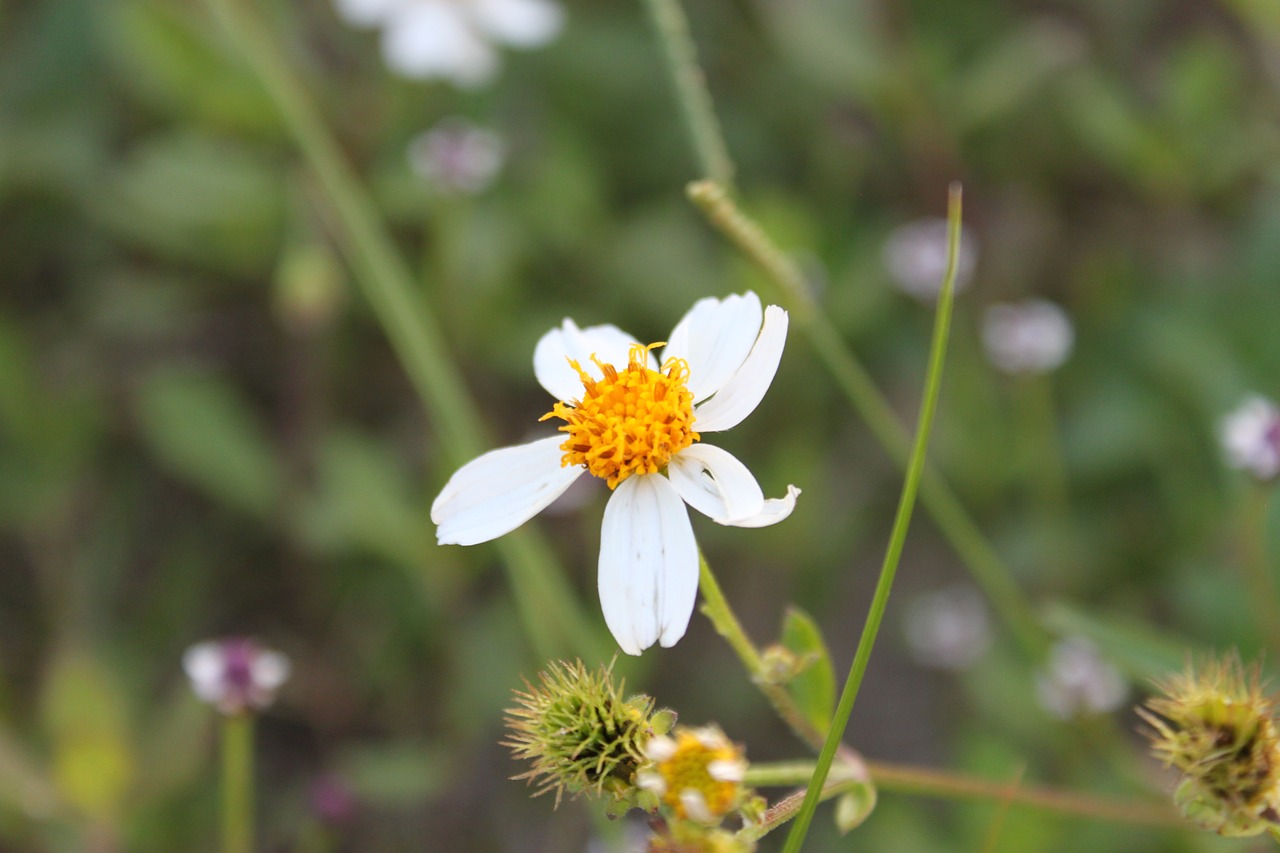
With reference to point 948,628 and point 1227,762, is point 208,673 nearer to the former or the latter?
point 1227,762

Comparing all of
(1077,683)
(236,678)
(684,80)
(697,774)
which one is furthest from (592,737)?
(1077,683)

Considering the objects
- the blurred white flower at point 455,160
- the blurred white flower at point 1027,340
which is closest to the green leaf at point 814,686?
the blurred white flower at point 1027,340

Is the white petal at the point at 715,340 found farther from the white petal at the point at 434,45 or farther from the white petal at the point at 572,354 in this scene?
the white petal at the point at 434,45

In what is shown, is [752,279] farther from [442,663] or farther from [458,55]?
[442,663]

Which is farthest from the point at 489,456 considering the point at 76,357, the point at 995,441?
the point at 76,357

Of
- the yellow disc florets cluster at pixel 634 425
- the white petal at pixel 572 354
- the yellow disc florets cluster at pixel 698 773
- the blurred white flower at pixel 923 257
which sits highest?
the blurred white flower at pixel 923 257

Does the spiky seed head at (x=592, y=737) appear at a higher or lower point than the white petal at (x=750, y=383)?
lower

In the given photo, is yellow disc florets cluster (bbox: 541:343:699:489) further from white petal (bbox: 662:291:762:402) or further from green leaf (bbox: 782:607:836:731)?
green leaf (bbox: 782:607:836:731)

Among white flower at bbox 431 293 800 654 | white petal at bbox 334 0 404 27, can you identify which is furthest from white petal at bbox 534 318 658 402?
white petal at bbox 334 0 404 27
